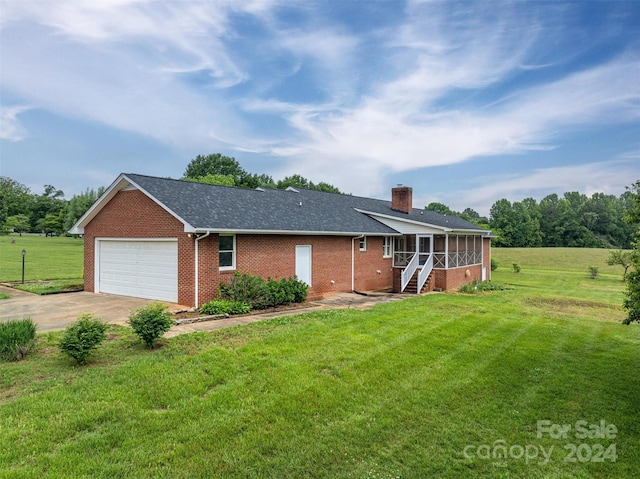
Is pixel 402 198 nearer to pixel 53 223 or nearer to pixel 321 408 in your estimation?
pixel 321 408

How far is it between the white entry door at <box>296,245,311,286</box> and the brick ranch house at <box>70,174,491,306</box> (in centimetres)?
4

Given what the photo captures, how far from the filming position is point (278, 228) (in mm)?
13742

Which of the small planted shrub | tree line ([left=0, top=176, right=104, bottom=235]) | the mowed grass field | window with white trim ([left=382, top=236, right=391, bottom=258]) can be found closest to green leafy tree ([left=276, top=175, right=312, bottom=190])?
tree line ([left=0, top=176, right=104, bottom=235])

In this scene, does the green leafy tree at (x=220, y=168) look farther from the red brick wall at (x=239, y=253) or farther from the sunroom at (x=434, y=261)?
the red brick wall at (x=239, y=253)

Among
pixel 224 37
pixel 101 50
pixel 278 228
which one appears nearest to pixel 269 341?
pixel 278 228

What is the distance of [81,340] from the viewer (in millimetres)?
6266

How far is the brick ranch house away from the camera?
12.1 metres

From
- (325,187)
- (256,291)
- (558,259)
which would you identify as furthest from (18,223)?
(558,259)

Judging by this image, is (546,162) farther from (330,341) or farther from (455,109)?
(330,341)

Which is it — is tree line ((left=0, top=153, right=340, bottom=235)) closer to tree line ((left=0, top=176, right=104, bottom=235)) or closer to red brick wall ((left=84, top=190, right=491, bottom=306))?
tree line ((left=0, top=176, right=104, bottom=235))

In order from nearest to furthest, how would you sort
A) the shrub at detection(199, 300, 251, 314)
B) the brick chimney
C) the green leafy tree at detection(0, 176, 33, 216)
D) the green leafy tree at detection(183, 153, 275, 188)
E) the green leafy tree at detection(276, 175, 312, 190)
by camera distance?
the shrub at detection(199, 300, 251, 314) < the brick chimney < the green leafy tree at detection(276, 175, 312, 190) < the green leafy tree at detection(183, 153, 275, 188) < the green leafy tree at detection(0, 176, 33, 216)

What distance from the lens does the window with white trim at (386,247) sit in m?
19.9

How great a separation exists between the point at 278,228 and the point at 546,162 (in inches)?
899

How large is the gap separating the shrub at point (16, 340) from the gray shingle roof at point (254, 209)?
5044 mm
